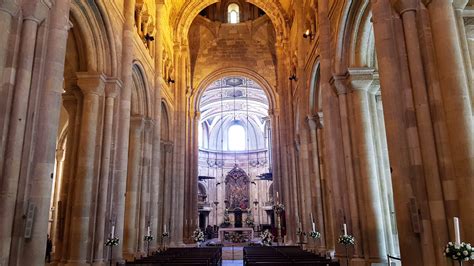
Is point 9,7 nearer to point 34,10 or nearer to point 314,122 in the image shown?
point 34,10

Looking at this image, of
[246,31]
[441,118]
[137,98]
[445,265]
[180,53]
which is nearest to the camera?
[445,265]

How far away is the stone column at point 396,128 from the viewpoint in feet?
23.7

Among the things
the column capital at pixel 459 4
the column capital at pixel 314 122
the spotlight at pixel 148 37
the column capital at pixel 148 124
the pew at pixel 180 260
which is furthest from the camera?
the column capital at pixel 148 124

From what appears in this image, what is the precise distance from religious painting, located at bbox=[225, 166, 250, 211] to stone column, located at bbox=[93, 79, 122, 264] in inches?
1346

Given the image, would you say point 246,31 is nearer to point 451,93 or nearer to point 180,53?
point 180,53

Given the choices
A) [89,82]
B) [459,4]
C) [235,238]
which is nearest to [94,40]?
[89,82]

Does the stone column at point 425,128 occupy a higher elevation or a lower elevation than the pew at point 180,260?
higher

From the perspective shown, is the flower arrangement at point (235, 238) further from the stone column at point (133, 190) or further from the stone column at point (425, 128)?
the stone column at point (425, 128)

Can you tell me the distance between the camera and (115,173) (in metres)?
13.3

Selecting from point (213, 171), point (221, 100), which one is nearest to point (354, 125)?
point (221, 100)

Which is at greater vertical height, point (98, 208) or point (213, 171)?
point (213, 171)

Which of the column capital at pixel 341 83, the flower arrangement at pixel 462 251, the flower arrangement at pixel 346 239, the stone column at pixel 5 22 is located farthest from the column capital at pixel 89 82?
the flower arrangement at pixel 462 251

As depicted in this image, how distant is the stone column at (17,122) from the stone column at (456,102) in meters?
8.44

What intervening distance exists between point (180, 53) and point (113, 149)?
1414cm
